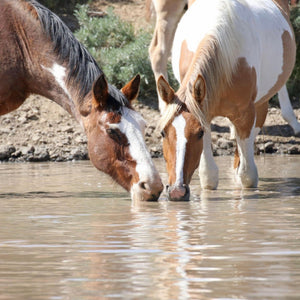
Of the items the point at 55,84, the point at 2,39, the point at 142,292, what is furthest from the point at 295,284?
the point at 2,39

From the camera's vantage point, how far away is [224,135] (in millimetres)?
10820

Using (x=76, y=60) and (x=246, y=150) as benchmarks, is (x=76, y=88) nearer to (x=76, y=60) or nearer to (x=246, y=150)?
(x=76, y=60)

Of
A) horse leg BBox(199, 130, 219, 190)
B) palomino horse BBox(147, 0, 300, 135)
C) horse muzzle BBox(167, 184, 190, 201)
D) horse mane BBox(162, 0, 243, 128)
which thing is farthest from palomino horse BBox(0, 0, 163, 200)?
palomino horse BBox(147, 0, 300, 135)

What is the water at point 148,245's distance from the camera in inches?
121

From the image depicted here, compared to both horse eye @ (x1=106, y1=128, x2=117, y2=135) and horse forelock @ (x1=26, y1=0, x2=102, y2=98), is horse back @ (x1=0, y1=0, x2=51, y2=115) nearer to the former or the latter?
horse forelock @ (x1=26, y1=0, x2=102, y2=98)

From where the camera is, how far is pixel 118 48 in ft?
44.0

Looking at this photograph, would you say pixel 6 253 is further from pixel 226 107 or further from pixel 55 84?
pixel 226 107

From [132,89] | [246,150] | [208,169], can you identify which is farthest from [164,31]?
[132,89]

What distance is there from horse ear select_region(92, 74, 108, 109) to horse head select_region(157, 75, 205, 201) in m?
0.52

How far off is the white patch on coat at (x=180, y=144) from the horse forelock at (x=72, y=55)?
0.67 metres

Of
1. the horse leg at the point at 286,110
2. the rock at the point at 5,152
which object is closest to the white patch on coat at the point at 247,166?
the rock at the point at 5,152

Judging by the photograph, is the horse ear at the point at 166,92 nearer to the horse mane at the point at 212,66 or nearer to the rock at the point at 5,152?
the horse mane at the point at 212,66

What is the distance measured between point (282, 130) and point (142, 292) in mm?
8393

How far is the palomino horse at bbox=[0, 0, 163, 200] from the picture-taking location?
18.8 feet
